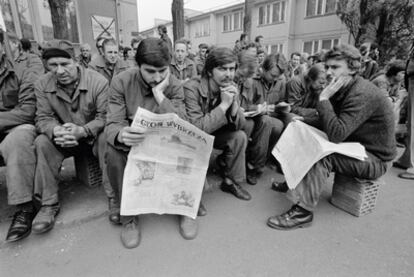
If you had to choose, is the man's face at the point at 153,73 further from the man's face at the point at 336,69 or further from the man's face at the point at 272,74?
the man's face at the point at 272,74

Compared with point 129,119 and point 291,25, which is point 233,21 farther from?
point 129,119

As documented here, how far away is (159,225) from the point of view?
7.16 feet

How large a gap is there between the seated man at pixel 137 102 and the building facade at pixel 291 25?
524 inches

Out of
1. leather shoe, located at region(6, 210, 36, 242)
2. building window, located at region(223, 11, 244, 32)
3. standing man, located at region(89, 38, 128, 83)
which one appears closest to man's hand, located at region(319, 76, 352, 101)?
leather shoe, located at region(6, 210, 36, 242)

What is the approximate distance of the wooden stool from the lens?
8.48ft

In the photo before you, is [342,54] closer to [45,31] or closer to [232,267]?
[232,267]

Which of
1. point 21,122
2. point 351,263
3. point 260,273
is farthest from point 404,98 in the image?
point 21,122

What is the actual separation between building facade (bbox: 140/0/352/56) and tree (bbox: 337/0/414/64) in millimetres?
3287

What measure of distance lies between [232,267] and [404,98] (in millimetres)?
3965

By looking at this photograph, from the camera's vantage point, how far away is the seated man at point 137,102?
191cm

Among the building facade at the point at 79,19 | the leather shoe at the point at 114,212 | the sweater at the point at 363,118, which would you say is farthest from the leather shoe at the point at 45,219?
the building facade at the point at 79,19

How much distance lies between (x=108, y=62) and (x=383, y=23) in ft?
38.4

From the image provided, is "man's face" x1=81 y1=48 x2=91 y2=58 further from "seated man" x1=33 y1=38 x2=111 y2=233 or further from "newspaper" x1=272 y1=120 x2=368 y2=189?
"newspaper" x1=272 y1=120 x2=368 y2=189

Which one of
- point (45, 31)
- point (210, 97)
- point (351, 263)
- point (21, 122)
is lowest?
point (351, 263)
